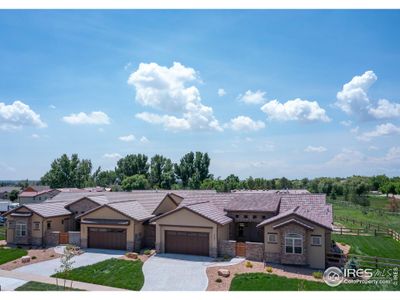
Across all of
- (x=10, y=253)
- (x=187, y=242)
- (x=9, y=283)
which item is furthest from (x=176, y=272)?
(x=10, y=253)

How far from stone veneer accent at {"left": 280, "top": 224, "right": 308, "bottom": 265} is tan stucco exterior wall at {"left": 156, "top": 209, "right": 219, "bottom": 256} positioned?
5.10 meters

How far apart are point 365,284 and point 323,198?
10.7 metres

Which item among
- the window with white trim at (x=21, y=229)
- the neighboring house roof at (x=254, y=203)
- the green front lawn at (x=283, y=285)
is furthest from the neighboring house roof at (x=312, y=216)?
the window with white trim at (x=21, y=229)

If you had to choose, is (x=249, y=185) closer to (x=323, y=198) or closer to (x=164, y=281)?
(x=323, y=198)

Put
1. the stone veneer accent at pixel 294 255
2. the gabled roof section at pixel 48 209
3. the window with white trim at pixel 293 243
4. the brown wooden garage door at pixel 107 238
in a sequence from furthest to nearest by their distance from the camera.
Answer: the gabled roof section at pixel 48 209 < the brown wooden garage door at pixel 107 238 < the window with white trim at pixel 293 243 < the stone veneer accent at pixel 294 255

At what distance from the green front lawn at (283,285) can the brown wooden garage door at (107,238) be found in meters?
11.8

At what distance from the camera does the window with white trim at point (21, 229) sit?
3152 cm

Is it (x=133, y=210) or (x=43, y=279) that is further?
(x=133, y=210)

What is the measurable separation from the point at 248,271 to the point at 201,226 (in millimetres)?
5814

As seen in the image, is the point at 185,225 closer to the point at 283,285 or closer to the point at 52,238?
the point at 283,285

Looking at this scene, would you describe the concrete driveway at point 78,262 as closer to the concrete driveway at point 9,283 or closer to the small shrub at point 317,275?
the concrete driveway at point 9,283

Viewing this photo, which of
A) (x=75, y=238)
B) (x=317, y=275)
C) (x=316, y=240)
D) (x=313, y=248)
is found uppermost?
(x=316, y=240)

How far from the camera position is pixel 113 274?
21.8 meters

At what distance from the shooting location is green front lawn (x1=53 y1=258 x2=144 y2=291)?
2016 centimetres
